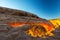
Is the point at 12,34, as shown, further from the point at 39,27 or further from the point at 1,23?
the point at 39,27

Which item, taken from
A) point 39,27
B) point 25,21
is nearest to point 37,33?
point 39,27

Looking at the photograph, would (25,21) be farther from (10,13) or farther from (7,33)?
(7,33)

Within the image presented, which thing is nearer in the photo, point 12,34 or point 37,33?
point 12,34

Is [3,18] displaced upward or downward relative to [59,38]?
upward

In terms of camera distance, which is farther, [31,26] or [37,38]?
[31,26]

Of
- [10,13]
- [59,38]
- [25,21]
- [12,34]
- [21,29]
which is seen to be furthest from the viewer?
[10,13]

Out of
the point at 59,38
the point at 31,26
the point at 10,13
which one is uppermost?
the point at 10,13

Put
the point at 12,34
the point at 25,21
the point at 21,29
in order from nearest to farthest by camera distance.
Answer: the point at 12,34
the point at 21,29
the point at 25,21

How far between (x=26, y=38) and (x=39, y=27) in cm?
73

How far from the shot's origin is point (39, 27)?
411 centimetres

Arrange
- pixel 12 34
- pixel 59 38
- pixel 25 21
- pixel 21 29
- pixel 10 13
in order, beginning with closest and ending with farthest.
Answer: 1. pixel 12 34
2. pixel 21 29
3. pixel 59 38
4. pixel 25 21
5. pixel 10 13

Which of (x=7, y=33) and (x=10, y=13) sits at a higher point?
(x=10, y=13)

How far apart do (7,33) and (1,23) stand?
0.49 m

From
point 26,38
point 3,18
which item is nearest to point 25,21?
point 3,18
